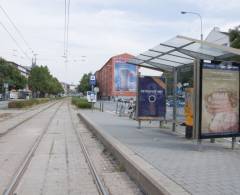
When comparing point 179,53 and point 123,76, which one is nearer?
point 179,53

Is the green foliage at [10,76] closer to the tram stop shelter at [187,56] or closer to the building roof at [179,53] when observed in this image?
the building roof at [179,53]

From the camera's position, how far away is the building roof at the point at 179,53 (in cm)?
1123

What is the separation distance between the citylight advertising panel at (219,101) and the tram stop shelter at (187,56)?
141mm

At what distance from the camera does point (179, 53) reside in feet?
45.2

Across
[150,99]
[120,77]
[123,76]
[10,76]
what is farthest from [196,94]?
[123,76]

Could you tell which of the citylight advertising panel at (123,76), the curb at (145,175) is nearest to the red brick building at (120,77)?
the citylight advertising panel at (123,76)

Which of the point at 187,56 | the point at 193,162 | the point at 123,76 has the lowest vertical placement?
the point at 193,162

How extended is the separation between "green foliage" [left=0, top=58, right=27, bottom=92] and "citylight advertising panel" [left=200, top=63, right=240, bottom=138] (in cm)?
8422

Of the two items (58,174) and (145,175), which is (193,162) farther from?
(58,174)

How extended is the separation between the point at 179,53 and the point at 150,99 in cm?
367

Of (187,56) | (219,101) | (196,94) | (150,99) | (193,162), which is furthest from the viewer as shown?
(150,99)

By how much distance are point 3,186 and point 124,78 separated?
106736 mm

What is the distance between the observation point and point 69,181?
8156 mm

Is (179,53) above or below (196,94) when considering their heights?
above
